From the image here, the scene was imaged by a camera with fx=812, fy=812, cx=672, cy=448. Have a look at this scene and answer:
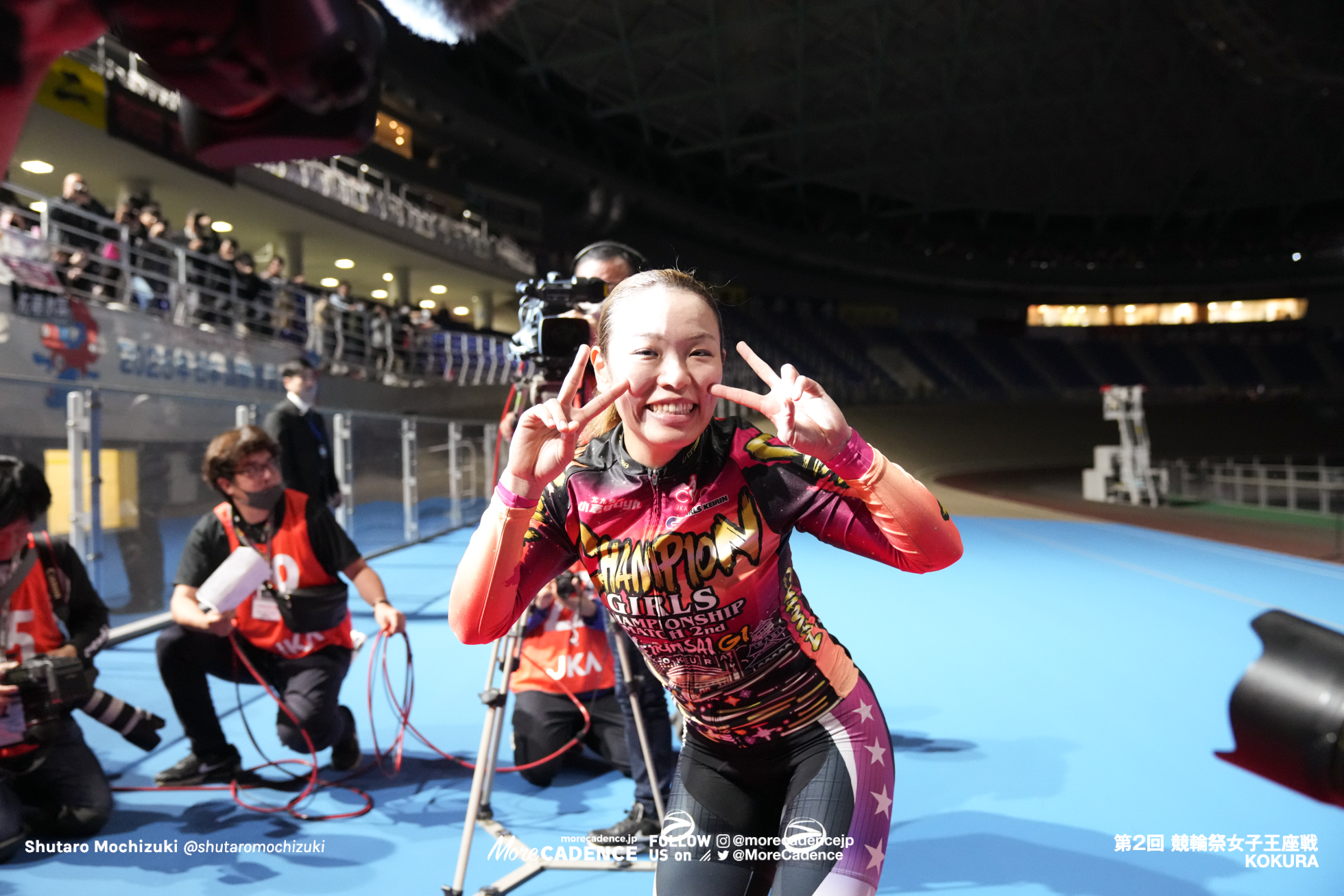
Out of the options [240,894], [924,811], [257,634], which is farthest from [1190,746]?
[257,634]

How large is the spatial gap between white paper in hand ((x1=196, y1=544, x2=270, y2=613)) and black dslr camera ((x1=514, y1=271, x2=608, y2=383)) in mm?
1589

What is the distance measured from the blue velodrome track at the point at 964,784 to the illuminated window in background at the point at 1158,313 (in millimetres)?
40575

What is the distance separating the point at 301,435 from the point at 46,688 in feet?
10.4

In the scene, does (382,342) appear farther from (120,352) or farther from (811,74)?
(811,74)

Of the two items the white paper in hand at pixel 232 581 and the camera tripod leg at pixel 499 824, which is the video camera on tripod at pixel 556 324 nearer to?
the camera tripod leg at pixel 499 824

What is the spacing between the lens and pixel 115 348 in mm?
9016

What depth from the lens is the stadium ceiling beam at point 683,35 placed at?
73.0 ft

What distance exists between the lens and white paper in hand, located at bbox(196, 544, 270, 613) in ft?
11.3

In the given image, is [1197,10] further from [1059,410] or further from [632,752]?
[632,752]

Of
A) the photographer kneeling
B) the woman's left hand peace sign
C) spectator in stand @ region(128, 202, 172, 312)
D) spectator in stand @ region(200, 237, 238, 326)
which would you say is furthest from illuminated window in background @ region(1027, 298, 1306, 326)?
the woman's left hand peace sign

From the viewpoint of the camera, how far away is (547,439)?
5.18 feet

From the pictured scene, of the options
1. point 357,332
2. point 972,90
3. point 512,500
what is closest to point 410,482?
point 357,332

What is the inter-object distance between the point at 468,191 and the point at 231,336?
15.5 metres

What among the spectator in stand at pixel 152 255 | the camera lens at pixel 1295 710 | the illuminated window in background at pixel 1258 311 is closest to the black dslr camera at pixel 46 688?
the camera lens at pixel 1295 710
